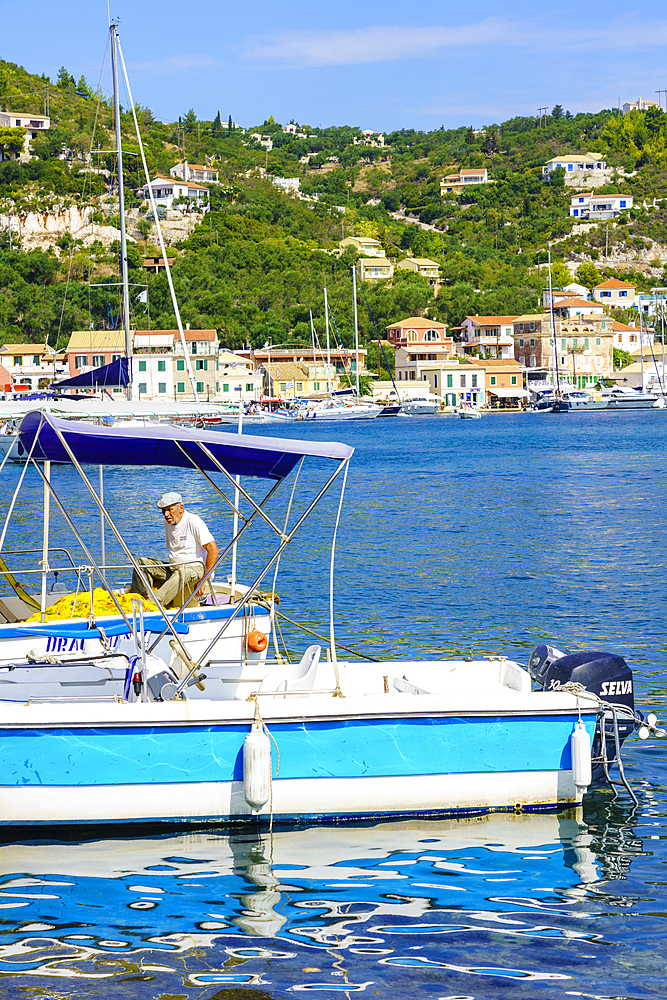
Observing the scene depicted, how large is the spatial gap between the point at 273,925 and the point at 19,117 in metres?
195

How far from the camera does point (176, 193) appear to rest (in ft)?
538

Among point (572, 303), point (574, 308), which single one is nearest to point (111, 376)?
point (574, 308)

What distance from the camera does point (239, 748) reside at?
748 cm

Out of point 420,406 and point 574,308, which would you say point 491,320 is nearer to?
point 574,308

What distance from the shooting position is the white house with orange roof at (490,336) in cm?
13762

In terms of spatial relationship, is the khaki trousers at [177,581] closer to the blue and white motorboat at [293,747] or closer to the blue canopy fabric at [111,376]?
the blue and white motorboat at [293,747]

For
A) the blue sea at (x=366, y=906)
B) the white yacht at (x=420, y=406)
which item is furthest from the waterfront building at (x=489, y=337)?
the blue sea at (x=366, y=906)

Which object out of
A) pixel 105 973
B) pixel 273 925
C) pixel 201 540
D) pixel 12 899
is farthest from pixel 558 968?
pixel 201 540

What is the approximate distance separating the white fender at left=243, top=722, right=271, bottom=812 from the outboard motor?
2376 millimetres

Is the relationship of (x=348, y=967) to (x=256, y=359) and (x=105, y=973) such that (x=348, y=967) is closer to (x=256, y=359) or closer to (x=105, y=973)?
(x=105, y=973)

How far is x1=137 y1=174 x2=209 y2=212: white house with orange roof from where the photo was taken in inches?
→ 6427

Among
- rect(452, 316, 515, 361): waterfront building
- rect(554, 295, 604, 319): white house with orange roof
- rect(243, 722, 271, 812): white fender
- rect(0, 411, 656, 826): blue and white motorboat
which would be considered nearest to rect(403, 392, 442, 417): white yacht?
rect(452, 316, 515, 361): waterfront building

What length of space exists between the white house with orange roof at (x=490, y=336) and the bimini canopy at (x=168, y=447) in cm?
12936

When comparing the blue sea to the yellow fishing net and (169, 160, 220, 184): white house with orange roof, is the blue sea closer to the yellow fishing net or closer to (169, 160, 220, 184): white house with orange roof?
the yellow fishing net
